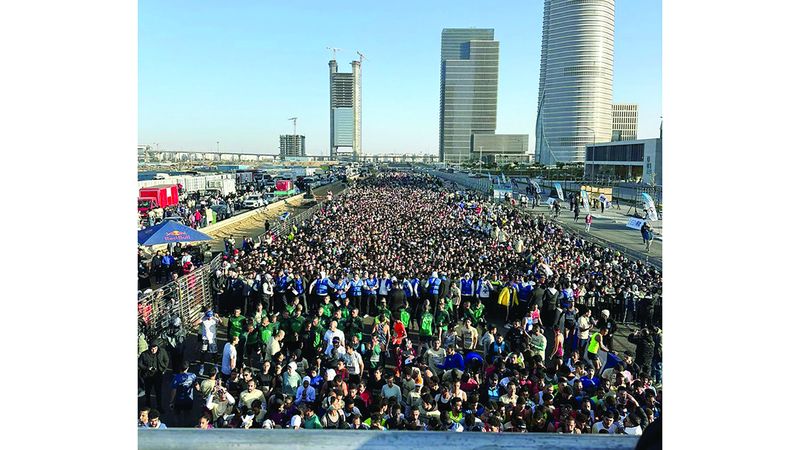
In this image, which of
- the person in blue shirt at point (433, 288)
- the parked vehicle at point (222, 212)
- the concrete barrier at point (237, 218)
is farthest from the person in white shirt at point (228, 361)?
the parked vehicle at point (222, 212)

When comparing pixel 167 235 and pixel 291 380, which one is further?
pixel 167 235

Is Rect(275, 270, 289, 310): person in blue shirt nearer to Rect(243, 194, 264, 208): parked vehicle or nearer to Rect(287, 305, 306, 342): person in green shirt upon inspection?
Rect(287, 305, 306, 342): person in green shirt

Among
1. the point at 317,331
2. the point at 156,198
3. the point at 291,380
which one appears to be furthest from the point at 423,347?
the point at 156,198

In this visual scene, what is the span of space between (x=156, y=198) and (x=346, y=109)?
166 metres

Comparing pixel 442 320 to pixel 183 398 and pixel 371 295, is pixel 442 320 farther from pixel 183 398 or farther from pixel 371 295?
pixel 183 398

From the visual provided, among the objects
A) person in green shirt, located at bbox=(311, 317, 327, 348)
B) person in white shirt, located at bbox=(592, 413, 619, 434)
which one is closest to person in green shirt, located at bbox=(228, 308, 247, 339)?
person in green shirt, located at bbox=(311, 317, 327, 348)

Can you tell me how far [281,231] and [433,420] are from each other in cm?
1979

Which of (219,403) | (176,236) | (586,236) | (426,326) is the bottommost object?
(219,403)

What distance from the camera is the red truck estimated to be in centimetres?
2869

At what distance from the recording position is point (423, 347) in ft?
25.5

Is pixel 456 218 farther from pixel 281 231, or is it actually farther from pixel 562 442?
pixel 562 442

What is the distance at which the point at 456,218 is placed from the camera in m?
25.4
